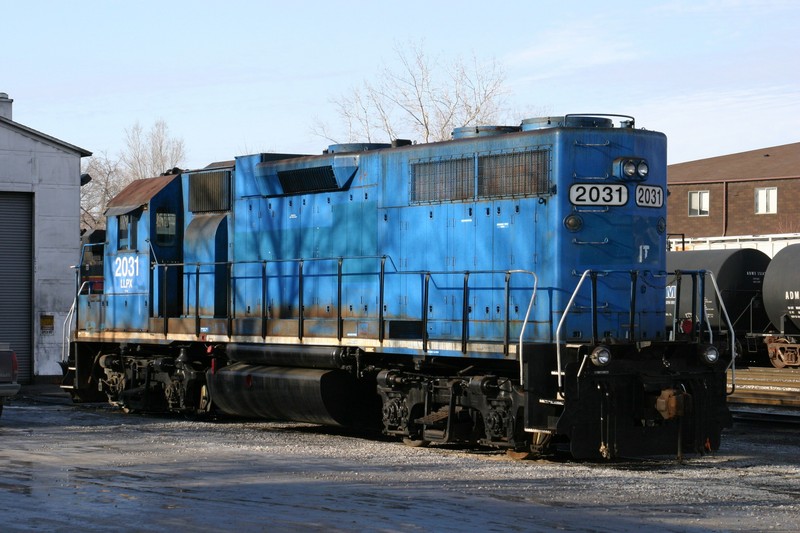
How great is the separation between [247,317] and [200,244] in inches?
64.8

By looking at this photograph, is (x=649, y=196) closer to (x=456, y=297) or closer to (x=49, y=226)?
(x=456, y=297)

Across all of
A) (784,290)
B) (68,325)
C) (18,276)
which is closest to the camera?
(68,325)

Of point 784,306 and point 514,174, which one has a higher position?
point 514,174

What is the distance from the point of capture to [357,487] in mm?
9867

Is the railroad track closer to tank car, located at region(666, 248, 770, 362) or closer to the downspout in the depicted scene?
tank car, located at region(666, 248, 770, 362)

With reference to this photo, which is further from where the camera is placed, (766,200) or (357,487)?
(766,200)

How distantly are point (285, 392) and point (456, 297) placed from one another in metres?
2.94

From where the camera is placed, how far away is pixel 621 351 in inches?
467

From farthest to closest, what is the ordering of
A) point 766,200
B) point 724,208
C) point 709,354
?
point 724,208 → point 766,200 → point 709,354

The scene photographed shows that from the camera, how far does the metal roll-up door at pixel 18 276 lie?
85.9ft

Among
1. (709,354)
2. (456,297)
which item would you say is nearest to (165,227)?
(456,297)

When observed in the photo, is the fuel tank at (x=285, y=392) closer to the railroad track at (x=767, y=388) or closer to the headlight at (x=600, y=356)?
the headlight at (x=600, y=356)

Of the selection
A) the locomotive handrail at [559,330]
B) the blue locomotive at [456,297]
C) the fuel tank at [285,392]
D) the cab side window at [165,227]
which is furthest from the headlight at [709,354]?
the cab side window at [165,227]

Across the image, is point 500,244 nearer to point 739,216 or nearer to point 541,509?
point 541,509
